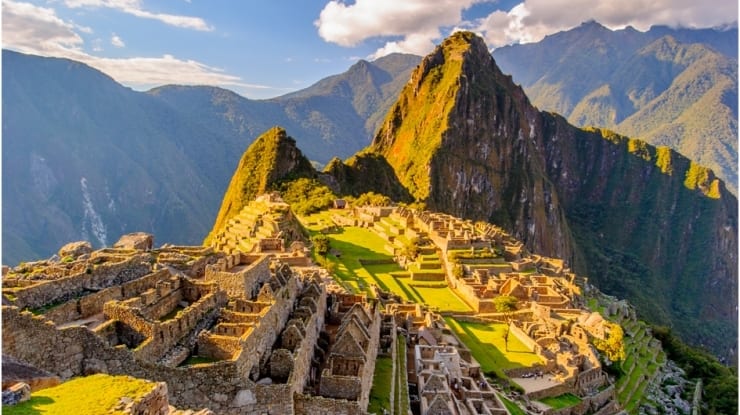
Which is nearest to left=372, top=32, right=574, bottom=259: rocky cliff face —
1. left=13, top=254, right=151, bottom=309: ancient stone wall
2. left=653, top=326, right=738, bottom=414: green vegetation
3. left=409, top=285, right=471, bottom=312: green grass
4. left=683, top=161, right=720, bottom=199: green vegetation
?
left=683, top=161, right=720, bottom=199: green vegetation

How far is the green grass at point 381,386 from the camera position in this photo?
608 inches

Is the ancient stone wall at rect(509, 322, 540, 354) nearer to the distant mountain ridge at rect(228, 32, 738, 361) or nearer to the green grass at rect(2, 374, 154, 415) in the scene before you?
the green grass at rect(2, 374, 154, 415)

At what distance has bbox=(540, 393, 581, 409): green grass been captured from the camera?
88.3ft

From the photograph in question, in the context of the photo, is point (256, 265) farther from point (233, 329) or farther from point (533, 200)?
point (533, 200)

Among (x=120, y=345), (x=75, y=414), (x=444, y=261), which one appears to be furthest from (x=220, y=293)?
(x=444, y=261)

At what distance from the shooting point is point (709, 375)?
46.5m

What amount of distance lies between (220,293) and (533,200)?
528 ft

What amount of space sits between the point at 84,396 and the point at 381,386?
10016 mm

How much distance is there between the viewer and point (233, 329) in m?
13.5

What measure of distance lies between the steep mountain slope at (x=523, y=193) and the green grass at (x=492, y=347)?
9441cm

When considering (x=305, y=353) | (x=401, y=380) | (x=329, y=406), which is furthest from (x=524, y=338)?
(x=329, y=406)

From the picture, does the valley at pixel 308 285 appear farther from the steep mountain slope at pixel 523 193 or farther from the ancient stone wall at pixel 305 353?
the steep mountain slope at pixel 523 193

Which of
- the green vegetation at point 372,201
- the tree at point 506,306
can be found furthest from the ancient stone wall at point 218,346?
the green vegetation at point 372,201

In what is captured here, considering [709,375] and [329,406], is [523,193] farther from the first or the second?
[329,406]
